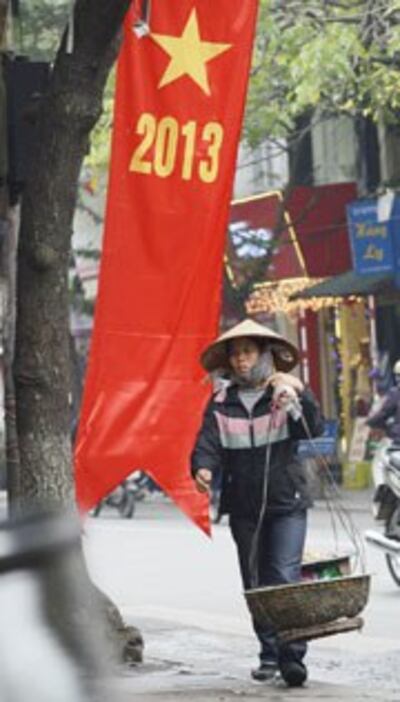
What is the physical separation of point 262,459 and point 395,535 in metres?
5.55

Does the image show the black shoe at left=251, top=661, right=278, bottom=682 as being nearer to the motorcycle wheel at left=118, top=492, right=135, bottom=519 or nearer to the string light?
the motorcycle wheel at left=118, top=492, right=135, bottom=519

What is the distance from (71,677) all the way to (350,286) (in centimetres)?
2439

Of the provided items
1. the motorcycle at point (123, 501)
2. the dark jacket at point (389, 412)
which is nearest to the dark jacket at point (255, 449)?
the dark jacket at point (389, 412)

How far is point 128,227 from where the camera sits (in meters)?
9.09

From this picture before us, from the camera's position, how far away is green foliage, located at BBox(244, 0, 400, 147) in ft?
74.2

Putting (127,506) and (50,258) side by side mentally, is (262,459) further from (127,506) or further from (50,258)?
(127,506)

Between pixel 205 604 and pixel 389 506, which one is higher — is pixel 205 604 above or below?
below

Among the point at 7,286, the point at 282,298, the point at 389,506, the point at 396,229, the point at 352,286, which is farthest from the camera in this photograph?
the point at 282,298

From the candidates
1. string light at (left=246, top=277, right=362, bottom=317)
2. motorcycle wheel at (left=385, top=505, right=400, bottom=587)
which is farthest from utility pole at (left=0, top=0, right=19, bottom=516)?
string light at (left=246, top=277, right=362, bottom=317)

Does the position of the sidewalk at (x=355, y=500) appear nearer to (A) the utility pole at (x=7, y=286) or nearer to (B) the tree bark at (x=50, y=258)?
(A) the utility pole at (x=7, y=286)

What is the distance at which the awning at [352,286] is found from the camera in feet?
89.2

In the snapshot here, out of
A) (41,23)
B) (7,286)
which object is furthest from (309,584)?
(41,23)

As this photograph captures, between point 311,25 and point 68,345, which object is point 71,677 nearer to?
point 68,345

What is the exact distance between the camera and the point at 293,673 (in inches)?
344
